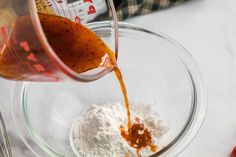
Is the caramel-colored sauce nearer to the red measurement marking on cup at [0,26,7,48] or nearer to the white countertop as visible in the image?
the red measurement marking on cup at [0,26,7,48]

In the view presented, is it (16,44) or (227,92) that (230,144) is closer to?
(227,92)

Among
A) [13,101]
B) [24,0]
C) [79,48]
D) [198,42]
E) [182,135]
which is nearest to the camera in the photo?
[24,0]

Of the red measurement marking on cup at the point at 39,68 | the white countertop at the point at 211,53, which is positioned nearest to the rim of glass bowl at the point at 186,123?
the white countertop at the point at 211,53

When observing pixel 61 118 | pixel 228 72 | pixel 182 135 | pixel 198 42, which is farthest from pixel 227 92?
pixel 61 118

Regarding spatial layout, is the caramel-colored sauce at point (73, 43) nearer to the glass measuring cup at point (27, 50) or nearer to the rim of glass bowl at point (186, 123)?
the glass measuring cup at point (27, 50)

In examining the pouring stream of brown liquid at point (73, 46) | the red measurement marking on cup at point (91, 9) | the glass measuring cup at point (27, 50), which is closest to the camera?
the glass measuring cup at point (27, 50)

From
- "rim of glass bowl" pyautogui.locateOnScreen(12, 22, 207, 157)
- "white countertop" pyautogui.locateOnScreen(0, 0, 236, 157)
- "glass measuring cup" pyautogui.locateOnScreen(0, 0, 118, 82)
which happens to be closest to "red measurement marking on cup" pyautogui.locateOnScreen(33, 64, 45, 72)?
"glass measuring cup" pyautogui.locateOnScreen(0, 0, 118, 82)

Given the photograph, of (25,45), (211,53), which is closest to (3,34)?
(25,45)
